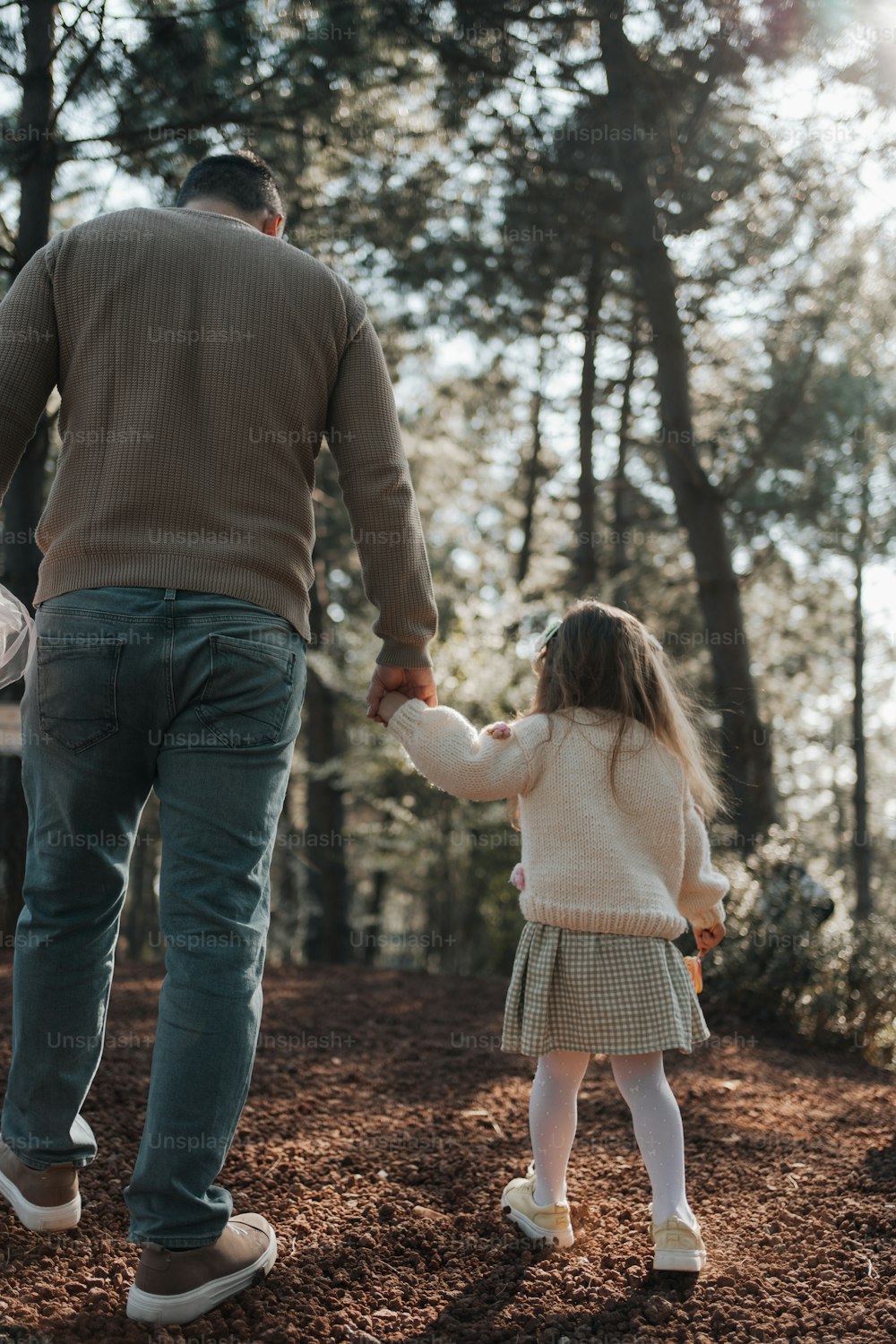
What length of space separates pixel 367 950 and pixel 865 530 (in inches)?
315

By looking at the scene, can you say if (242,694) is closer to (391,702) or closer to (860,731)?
(391,702)

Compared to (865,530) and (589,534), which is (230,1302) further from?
(865,530)

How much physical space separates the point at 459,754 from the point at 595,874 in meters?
0.40

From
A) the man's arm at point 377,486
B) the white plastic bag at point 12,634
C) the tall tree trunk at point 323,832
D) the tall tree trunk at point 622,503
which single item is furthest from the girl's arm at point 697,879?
the tall tree trunk at point 622,503

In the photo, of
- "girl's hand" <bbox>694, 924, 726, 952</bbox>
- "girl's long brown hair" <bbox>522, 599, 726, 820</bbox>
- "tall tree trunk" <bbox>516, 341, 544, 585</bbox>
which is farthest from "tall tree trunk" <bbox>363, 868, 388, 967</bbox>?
"girl's long brown hair" <bbox>522, 599, 726, 820</bbox>

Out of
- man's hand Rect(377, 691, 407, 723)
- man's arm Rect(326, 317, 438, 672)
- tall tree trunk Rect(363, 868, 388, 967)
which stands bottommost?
tall tree trunk Rect(363, 868, 388, 967)

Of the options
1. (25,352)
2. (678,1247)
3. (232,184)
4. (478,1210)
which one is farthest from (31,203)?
(678,1247)

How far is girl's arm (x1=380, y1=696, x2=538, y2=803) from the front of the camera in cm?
244

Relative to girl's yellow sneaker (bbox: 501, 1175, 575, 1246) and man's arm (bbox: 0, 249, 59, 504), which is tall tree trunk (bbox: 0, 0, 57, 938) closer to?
man's arm (bbox: 0, 249, 59, 504)

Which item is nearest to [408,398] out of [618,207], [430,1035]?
[618,207]

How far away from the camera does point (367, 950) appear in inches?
497

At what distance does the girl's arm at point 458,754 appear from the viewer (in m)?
2.44

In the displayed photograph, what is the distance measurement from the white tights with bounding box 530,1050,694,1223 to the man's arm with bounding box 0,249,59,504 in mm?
1695

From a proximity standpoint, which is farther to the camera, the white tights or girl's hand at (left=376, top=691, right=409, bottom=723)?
girl's hand at (left=376, top=691, right=409, bottom=723)
